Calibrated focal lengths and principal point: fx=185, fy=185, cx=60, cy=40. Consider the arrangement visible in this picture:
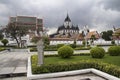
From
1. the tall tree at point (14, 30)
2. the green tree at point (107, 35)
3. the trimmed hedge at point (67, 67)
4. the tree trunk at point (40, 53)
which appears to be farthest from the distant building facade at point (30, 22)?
the trimmed hedge at point (67, 67)

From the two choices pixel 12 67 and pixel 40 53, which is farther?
pixel 12 67

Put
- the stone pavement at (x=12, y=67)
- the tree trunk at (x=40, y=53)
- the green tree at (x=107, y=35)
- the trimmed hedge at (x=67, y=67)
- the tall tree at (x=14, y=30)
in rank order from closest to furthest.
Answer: the trimmed hedge at (x=67, y=67)
the tree trunk at (x=40, y=53)
the stone pavement at (x=12, y=67)
the tall tree at (x=14, y=30)
the green tree at (x=107, y=35)

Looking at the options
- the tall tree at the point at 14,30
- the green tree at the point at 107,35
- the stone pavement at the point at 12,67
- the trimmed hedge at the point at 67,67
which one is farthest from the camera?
the green tree at the point at 107,35

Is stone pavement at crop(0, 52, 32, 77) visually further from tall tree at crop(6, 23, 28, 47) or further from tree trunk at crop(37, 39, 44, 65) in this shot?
tall tree at crop(6, 23, 28, 47)

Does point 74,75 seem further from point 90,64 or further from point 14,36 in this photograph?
point 14,36

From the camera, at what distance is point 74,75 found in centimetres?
1028

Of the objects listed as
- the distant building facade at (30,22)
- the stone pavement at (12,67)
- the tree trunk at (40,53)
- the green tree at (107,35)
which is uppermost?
the distant building facade at (30,22)

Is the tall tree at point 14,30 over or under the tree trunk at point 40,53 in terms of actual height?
over

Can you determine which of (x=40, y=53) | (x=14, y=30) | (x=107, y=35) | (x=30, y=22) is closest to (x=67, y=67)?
(x=40, y=53)

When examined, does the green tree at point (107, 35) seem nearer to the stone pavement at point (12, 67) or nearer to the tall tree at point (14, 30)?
the tall tree at point (14, 30)

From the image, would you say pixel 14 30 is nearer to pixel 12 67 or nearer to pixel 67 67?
pixel 12 67

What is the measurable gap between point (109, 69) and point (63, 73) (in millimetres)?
2475

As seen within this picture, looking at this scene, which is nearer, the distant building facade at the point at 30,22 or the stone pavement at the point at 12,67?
the stone pavement at the point at 12,67

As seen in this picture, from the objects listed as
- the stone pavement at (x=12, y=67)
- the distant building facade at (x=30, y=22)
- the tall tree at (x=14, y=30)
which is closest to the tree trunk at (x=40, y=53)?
the stone pavement at (x=12, y=67)
